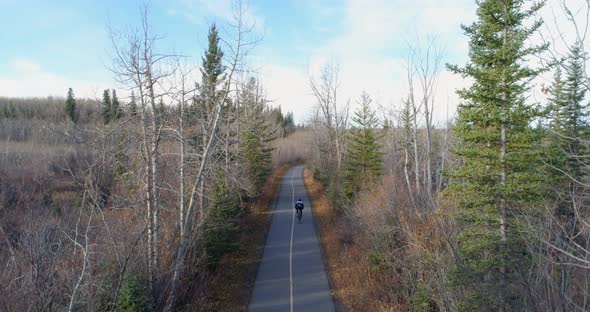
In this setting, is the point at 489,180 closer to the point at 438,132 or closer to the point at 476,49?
the point at 476,49

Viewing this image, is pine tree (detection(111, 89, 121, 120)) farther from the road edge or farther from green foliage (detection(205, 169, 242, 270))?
the road edge

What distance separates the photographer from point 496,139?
13641 millimetres

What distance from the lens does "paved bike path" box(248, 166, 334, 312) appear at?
54.0ft

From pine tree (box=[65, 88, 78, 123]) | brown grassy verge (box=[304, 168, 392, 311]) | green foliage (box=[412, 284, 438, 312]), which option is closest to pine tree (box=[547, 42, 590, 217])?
green foliage (box=[412, 284, 438, 312])

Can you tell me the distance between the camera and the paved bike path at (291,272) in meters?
16.5

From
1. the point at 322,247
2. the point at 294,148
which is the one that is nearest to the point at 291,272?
the point at 322,247

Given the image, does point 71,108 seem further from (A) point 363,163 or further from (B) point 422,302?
(B) point 422,302

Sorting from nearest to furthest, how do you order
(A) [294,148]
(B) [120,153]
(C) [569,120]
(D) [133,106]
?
(C) [569,120]
(D) [133,106]
(B) [120,153]
(A) [294,148]

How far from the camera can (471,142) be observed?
14500mm

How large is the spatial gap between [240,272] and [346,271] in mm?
5068

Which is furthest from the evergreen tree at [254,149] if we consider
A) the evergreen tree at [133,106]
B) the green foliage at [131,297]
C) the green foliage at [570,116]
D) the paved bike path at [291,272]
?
the green foliage at [570,116]

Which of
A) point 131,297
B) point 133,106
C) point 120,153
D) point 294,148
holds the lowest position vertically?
point 131,297

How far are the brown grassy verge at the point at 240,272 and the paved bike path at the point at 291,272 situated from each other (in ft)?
1.32

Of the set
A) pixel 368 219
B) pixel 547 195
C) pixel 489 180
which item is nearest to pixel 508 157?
pixel 489 180
